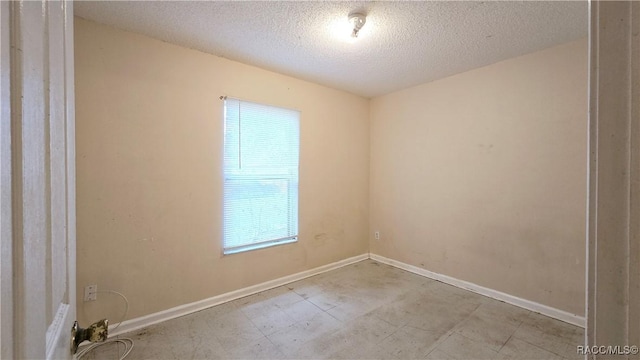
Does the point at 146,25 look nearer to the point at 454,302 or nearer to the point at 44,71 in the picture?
the point at 44,71

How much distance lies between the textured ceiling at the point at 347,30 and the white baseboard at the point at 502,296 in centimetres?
231

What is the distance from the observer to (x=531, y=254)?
2.42 m

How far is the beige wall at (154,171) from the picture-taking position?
1906mm

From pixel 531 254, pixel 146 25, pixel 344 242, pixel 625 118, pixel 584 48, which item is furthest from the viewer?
pixel 344 242

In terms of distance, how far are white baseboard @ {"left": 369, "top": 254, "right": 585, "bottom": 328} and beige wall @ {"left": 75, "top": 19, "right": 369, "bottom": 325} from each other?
1568 millimetres

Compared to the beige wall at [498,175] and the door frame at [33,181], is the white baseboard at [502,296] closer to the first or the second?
the beige wall at [498,175]

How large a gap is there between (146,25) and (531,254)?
3.82 m

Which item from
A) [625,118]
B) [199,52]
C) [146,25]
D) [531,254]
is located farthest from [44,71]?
[531,254]

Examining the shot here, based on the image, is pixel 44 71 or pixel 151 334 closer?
pixel 44 71

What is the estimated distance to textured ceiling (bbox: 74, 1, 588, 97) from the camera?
1.74 meters

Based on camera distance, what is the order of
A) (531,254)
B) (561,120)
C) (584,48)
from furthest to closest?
1. (531,254)
2. (561,120)
3. (584,48)

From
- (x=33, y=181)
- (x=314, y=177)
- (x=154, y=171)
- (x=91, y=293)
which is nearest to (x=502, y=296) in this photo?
(x=314, y=177)

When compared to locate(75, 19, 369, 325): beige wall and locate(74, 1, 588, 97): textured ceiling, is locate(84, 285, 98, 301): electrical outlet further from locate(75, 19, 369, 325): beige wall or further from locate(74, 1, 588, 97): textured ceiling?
locate(74, 1, 588, 97): textured ceiling

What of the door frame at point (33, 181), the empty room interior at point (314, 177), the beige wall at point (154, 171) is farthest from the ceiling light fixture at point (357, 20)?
the door frame at point (33, 181)
